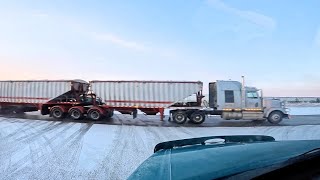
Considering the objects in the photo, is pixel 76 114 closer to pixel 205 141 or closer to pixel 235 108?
pixel 235 108

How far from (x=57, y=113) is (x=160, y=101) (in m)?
7.17

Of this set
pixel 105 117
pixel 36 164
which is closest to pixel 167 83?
pixel 105 117

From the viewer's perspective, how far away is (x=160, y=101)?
20.3 metres

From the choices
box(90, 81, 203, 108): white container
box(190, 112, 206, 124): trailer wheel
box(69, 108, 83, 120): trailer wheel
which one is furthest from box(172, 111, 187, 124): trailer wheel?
box(69, 108, 83, 120): trailer wheel

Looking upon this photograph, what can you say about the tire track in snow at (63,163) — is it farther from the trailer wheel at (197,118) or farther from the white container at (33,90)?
the white container at (33,90)

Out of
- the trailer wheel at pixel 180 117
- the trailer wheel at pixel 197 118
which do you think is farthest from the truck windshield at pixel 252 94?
the trailer wheel at pixel 180 117

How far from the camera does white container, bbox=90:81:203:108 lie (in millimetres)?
20031

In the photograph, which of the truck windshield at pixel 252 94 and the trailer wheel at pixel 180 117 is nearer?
the trailer wheel at pixel 180 117

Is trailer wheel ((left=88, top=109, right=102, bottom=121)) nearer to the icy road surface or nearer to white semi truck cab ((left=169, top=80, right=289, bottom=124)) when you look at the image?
white semi truck cab ((left=169, top=80, right=289, bottom=124))

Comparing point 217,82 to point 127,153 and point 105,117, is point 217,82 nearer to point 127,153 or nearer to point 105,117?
point 105,117

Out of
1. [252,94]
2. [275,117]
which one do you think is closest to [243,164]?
[252,94]

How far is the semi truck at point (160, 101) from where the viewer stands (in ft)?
64.5

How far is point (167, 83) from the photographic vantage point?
20.2 meters

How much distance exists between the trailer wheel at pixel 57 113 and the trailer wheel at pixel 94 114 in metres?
2.11
